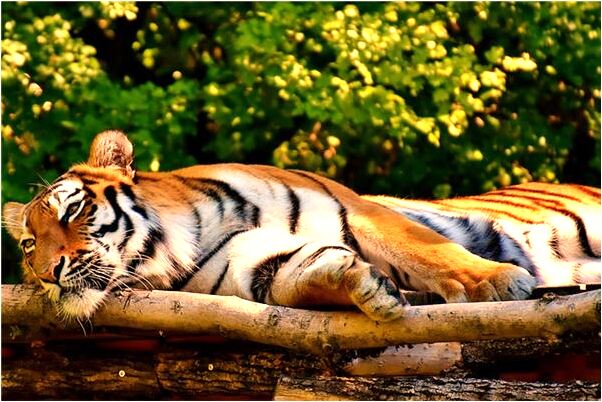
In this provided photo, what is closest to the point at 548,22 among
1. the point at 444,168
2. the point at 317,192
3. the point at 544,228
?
the point at 444,168

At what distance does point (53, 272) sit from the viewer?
373 centimetres

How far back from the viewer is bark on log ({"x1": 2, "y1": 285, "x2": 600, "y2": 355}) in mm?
2891

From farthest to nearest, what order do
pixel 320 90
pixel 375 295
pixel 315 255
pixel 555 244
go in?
pixel 320 90 → pixel 555 244 → pixel 315 255 → pixel 375 295

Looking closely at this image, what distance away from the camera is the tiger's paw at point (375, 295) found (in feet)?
10.2

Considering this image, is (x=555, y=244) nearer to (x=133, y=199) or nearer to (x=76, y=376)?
(x=133, y=199)

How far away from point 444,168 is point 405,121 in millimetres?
892

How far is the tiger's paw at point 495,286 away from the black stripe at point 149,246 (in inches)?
40.8

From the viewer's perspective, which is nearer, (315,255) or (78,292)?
(315,255)

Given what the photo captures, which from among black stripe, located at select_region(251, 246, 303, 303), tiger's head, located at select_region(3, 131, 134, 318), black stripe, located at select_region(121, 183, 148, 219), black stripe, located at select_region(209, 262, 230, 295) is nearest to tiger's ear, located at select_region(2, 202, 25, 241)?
tiger's head, located at select_region(3, 131, 134, 318)

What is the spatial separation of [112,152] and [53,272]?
2.16 feet

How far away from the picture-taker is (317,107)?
6711mm

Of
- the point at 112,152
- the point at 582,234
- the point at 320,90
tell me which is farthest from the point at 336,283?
the point at 320,90

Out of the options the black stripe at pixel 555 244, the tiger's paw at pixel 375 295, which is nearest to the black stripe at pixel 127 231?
the tiger's paw at pixel 375 295

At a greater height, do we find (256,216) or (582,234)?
(256,216)
